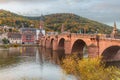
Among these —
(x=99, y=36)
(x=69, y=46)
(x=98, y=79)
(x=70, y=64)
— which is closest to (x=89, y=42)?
(x=99, y=36)

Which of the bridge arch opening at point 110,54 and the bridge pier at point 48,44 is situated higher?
the bridge arch opening at point 110,54

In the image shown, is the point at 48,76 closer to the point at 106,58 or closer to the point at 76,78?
the point at 76,78

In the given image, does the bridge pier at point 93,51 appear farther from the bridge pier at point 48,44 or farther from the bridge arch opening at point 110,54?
the bridge pier at point 48,44

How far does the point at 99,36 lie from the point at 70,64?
33377 mm

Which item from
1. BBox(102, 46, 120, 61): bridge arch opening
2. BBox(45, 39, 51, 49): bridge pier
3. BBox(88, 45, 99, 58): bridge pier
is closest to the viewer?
BBox(102, 46, 120, 61): bridge arch opening

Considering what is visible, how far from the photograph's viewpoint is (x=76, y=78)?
5325 centimetres

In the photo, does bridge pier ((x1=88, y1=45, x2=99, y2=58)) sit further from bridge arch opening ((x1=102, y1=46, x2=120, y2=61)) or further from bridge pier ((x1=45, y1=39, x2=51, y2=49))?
bridge pier ((x1=45, y1=39, x2=51, y2=49))

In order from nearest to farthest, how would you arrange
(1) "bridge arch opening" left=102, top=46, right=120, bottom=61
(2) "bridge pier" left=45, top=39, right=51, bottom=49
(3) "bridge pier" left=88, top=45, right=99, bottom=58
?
1. (1) "bridge arch opening" left=102, top=46, right=120, bottom=61
2. (3) "bridge pier" left=88, top=45, right=99, bottom=58
3. (2) "bridge pier" left=45, top=39, right=51, bottom=49

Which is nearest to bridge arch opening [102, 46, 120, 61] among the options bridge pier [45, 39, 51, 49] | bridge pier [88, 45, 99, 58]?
bridge pier [88, 45, 99, 58]

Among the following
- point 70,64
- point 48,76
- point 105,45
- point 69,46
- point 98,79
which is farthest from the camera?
point 69,46

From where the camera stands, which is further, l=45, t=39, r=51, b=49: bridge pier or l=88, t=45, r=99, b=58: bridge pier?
l=45, t=39, r=51, b=49: bridge pier

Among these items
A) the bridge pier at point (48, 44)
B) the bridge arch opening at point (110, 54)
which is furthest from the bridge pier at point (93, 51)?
the bridge pier at point (48, 44)

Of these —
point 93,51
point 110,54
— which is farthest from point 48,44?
point 110,54

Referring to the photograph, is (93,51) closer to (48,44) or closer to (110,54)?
(110,54)
